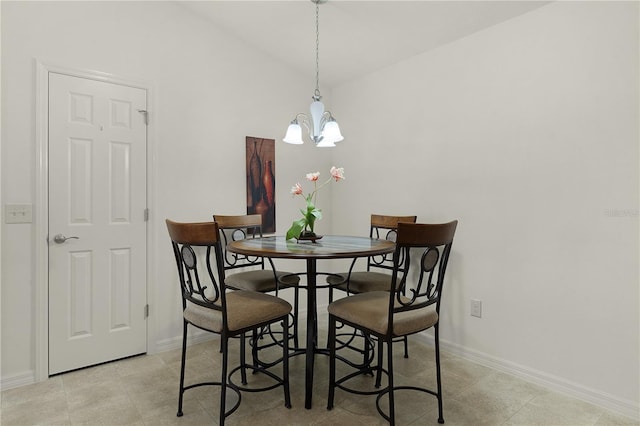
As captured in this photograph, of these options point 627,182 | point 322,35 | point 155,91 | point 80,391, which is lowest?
point 80,391

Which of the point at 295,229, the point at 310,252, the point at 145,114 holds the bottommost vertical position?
the point at 310,252

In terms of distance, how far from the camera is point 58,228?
2459mm

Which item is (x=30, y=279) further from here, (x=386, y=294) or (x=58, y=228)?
(x=386, y=294)

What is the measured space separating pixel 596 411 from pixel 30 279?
11.5 feet

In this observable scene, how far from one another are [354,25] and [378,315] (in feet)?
7.21

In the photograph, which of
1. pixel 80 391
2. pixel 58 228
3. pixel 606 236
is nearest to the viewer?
pixel 606 236

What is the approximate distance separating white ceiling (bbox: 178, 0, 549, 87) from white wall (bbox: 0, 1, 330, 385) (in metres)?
0.23

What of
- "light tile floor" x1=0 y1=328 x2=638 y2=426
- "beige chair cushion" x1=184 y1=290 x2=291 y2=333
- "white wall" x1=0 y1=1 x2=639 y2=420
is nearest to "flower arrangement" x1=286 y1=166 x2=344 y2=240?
"beige chair cushion" x1=184 y1=290 x2=291 y2=333

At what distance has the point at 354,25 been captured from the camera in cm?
281

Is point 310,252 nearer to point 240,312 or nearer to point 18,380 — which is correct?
point 240,312

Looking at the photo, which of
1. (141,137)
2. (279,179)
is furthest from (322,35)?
(141,137)

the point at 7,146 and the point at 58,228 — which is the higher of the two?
the point at 7,146

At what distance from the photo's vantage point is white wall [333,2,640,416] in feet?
6.59

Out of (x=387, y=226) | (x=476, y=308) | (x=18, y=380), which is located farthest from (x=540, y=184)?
(x=18, y=380)
